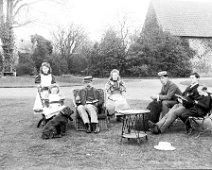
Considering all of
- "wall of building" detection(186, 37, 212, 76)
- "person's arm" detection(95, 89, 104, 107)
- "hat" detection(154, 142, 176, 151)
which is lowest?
"hat" detection(154, 142, 176, 151)

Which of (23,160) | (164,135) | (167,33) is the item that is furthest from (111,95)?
(167,33)

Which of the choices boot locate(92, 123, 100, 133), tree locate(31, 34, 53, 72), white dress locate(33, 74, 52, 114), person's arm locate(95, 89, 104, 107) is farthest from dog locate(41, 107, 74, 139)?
tree locate(31, 34, 53, 72)

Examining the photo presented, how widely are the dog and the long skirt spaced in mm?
1467

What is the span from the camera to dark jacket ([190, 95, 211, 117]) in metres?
6.49

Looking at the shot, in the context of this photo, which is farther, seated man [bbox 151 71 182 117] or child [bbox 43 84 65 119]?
seated man [bbox 151 71 182 117]

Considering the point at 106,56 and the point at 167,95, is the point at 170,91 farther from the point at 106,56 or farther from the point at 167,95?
the point at 106,56

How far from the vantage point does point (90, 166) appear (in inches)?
192

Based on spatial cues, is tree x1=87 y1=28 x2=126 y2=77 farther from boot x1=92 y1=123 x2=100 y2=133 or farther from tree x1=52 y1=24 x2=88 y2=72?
boot x1=92 y1=123 x2=100 y2=133

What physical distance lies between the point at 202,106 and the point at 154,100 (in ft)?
4.32

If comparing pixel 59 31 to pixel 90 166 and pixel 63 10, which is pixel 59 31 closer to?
pixel 63 10

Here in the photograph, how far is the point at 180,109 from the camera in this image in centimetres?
677

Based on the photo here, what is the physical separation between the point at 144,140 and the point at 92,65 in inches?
793

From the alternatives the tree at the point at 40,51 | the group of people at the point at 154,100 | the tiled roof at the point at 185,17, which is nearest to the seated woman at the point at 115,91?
the group of people at the point at 154,100

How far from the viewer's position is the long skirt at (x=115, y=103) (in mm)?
8148
